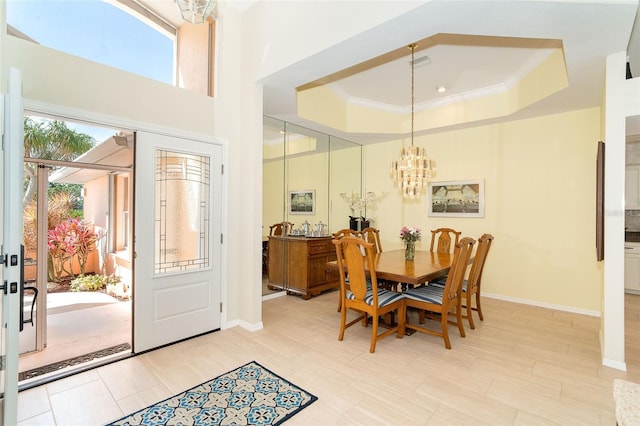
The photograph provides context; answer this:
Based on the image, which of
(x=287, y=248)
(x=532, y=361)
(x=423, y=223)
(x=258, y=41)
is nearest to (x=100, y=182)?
(x=287, y=248)

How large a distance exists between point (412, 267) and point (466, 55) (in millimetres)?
2731

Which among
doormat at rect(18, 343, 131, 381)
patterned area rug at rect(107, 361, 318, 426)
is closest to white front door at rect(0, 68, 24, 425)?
patterned area rug at rect(107, 361, 318, 426)

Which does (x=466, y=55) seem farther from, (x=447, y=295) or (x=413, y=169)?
(x=447, y=295)

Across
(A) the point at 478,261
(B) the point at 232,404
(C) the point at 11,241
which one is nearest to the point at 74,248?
(C) the point at 11,241

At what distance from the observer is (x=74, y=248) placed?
20.2ft

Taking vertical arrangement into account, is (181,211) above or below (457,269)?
above

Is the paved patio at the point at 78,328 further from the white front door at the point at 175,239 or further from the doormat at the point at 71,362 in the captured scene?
the white front door at the point at 175,239

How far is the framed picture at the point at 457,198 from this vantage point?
5043mm

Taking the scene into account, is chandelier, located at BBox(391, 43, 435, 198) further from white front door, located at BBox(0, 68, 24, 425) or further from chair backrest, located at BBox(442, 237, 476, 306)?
white front door, located at BBox(0, 68, 24, 425)

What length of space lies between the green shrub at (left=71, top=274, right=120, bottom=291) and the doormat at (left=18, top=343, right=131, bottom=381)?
2.94 m

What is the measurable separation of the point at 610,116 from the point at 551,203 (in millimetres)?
2018

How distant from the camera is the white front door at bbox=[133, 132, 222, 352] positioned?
2965mm

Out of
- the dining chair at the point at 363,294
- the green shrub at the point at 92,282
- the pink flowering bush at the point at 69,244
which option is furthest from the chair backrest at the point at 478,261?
the pink flowering bush at the point at 69,244

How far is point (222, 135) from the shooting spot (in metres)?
3.55
